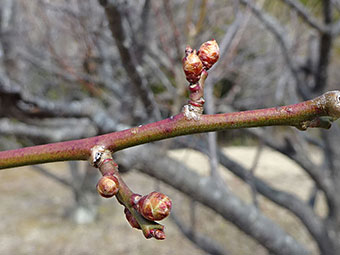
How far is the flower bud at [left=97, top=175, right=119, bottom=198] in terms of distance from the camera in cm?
44

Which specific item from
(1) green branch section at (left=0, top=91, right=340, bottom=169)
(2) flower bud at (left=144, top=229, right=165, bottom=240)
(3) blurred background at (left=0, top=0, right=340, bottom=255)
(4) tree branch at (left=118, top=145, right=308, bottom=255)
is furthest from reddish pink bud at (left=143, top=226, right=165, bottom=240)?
(4) tree branch at (left=118, top=145, right=308, bottom=255)

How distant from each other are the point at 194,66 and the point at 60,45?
3891 mm

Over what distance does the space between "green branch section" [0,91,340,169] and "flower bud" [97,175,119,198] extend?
0.08m

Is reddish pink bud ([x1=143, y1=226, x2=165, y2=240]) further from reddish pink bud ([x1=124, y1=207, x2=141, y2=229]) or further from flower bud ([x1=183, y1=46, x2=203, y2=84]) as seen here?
flower bud ([x1=183, y1=46, x2=203, y2=84])

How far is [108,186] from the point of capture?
0.44m

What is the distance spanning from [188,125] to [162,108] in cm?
287

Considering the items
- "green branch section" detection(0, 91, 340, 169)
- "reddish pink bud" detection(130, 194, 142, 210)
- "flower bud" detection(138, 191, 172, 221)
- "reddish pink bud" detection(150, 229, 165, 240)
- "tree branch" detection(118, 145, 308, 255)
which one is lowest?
"reddish pink bud" detection(150, 229, 165, 240)

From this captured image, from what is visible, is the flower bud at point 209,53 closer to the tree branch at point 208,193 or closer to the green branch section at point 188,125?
the green branch section at point 188,125

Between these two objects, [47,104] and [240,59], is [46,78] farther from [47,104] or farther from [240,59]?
[47,104]

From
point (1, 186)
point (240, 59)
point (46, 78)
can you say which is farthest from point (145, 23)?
point (1, 186)

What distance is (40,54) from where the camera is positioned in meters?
3.81

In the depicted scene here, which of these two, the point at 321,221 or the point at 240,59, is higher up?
the point at 240,59

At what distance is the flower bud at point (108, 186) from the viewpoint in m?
0.44

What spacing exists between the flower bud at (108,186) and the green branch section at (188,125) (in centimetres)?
8
